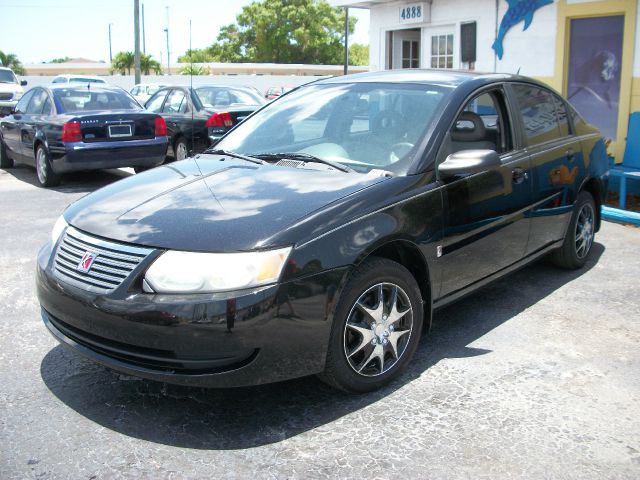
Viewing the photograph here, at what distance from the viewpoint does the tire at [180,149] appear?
11.6 m

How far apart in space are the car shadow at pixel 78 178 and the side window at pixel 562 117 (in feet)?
22.7

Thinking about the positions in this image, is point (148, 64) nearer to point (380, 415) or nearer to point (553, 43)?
point (553, 43)

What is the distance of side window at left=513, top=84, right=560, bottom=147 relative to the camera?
4.91m

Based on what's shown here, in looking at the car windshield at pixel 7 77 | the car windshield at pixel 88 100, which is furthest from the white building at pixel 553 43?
the car windshield at pixel 7 77

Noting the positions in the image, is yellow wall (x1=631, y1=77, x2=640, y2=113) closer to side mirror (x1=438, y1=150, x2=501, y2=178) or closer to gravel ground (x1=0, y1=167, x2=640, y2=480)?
gravel ground (x1=0, y1=167, x2=640, y2=480)

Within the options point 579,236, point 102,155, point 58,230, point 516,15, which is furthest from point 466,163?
point 516,15

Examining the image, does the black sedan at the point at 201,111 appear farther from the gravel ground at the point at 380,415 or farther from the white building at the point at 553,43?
the gravel ground at the point at 380,415

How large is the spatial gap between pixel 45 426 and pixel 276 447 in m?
1.08

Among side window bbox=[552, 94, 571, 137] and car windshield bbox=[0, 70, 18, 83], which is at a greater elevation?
car windshield bbox=[0, 70, 18, 83]

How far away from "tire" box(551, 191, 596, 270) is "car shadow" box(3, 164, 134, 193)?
6.98m

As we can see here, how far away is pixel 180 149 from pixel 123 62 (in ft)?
176

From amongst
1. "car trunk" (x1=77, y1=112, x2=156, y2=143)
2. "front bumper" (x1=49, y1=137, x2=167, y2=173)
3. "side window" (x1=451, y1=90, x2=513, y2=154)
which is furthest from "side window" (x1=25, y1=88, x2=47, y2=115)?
"side window" (x1=451, y1=90, x2=513, y2=154)

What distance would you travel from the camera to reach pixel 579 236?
5.74 meters

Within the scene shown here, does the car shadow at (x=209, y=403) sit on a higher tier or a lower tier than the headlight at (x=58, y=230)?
lower
